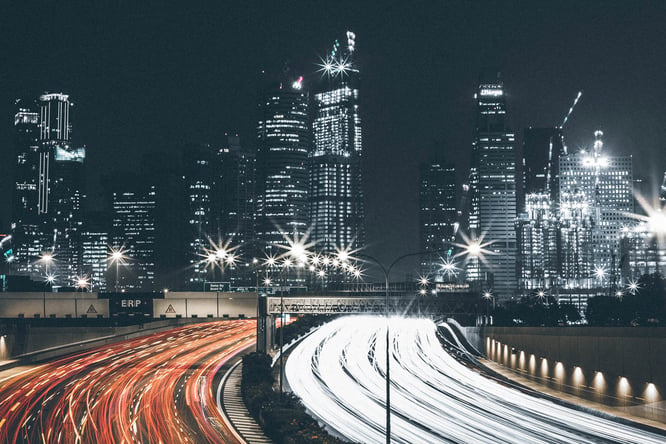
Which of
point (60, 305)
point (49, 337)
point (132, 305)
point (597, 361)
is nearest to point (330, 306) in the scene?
point (132, 305)

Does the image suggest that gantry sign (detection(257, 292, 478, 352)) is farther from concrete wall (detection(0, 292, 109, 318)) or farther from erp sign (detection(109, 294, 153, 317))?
concrete wall (detection(0, 292, 109, 318))

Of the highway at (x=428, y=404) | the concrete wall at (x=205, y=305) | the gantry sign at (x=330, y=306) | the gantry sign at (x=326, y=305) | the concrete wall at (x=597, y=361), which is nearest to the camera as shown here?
the highway at (x=428, y=404)

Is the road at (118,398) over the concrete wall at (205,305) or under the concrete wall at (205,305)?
under

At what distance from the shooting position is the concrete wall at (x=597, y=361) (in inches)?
2354

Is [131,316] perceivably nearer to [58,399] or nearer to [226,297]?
[226,297]

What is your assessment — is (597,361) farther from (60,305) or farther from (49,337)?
(49,337)

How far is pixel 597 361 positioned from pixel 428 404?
19046 mm

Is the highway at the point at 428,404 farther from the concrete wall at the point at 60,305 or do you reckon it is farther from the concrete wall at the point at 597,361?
the concrete wall at the point at 60,305

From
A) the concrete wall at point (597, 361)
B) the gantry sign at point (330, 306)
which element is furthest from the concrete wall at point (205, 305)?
the concrete wall at point (597, 361)

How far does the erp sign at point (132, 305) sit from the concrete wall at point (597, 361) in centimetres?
4291

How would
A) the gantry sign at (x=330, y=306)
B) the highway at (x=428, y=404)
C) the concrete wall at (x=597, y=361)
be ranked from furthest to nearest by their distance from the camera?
1. the gantry sign at (x=330, y=306)
2. the concrete wall at (x=597, y=361)
3. the highway at (x=428, y=404)

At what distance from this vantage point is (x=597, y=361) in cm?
6988

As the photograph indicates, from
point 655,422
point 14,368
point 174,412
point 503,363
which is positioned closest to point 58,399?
point 174,412

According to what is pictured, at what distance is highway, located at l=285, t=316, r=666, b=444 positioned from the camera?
48.4m
